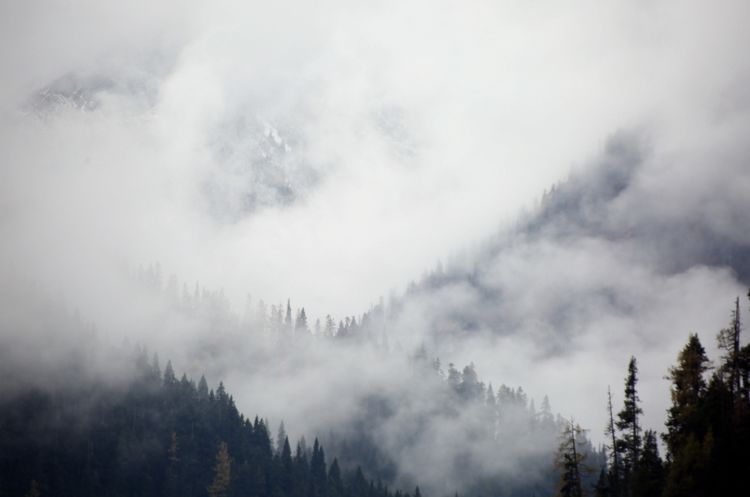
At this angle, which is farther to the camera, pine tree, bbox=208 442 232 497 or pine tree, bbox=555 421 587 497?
pine tree, bbox=208 442 232 497

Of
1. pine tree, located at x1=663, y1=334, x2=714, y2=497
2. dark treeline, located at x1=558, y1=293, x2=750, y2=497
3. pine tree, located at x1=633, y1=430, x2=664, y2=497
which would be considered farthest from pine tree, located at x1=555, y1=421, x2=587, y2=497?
pine tree, located at x1=663, y1=334, x2=714, y2=497

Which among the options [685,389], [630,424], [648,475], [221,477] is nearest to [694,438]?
[685,389]

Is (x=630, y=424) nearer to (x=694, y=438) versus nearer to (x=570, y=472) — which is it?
(x=570, y=472)

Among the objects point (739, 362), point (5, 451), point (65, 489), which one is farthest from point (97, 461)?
point (739, 362)

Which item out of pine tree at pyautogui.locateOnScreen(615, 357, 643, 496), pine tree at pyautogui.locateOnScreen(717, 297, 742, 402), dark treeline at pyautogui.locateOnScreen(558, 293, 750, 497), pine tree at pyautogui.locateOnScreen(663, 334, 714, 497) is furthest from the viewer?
pine tree at pyautogui.locateOnScreen(615, 357, 643, 496)

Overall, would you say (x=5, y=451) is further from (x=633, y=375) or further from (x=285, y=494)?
(x=633, y=375)

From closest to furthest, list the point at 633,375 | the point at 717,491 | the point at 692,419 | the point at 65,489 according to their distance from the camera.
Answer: the point at 717,491 < the point at 692,419 < the point at 633,375 < the point at 65,489

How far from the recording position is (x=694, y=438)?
76.2 m

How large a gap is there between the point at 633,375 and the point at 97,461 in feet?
504

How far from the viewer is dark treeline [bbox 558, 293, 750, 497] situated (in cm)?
7206

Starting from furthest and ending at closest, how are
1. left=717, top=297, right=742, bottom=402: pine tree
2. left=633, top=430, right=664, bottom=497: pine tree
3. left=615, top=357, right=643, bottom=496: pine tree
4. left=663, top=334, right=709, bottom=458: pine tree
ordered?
left=615, top=357, right=643, bottom=496: pine tree
left=633, top=430, right=664, bottom=497: pine tree
left=663, top=334, right=709, bottom=458: pine tree
left=717, top=297, right=742, bottom=402: pine tree

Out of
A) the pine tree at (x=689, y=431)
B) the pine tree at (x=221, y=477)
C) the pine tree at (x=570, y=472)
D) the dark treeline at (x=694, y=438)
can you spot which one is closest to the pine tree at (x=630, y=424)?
the dark treeline at (x=694, y=438)

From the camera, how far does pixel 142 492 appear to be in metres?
193

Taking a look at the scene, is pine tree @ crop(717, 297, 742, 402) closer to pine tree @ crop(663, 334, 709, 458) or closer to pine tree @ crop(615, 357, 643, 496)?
pine tree @ crop(663, 334, 709, 458)
